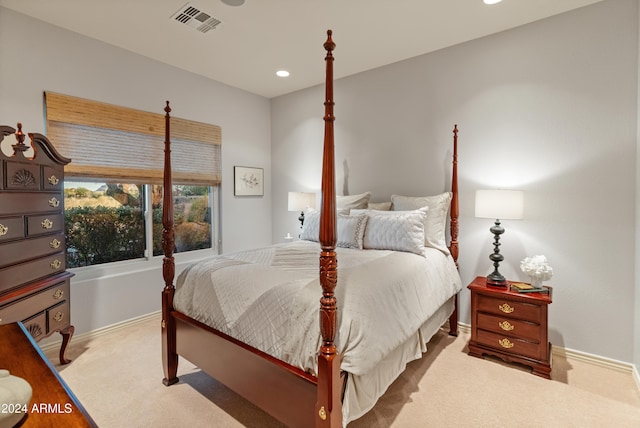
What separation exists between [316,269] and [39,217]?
1947mm

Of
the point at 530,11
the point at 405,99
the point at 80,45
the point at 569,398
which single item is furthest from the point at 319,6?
the point at 569,398

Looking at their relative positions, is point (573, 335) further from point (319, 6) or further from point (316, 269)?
point (319, 6)

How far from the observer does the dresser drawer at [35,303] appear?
1.92 m

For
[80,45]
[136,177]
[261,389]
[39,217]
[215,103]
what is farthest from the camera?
[215,103]

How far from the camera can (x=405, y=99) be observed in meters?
3.36

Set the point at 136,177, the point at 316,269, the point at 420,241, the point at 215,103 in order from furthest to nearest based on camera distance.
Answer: the point at 215,103 → the point at 136,177 → the point at 420,241 → the point at 316,269

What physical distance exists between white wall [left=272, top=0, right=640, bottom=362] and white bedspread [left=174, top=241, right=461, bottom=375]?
1.05 m

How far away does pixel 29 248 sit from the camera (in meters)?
2.09

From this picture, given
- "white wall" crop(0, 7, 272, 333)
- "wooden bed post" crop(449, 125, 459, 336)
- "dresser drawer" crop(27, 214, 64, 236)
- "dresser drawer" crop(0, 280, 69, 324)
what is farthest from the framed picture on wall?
"wooden bed post" crop(449, 125, 459, 336)

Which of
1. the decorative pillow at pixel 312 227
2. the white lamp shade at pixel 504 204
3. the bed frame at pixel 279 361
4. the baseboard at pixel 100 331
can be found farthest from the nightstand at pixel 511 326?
the baseboard at pixel 100 331

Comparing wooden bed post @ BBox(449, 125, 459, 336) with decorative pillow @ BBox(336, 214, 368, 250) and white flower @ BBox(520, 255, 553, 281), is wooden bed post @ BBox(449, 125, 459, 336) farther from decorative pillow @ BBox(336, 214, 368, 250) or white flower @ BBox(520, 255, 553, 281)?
decorative pillow @ BBox(336, 214, 368, 250)

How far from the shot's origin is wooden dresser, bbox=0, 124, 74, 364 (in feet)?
6.34

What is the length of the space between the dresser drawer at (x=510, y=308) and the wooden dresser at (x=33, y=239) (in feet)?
10.5

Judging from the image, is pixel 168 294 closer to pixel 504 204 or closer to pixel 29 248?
pixel 29 248
